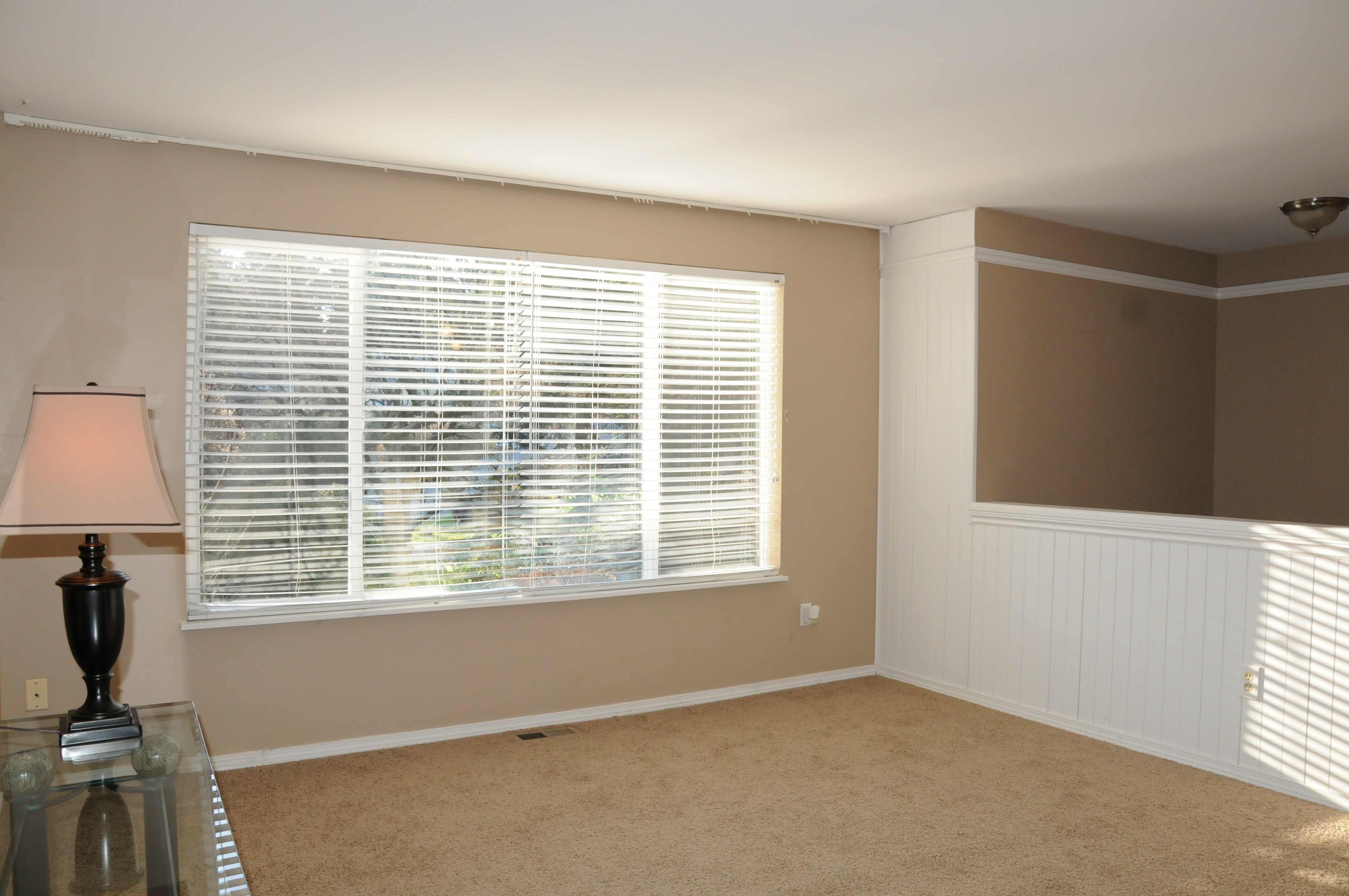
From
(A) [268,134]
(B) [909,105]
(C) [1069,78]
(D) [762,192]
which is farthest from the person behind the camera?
(D) [762,192]

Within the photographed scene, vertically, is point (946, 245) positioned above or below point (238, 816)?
above

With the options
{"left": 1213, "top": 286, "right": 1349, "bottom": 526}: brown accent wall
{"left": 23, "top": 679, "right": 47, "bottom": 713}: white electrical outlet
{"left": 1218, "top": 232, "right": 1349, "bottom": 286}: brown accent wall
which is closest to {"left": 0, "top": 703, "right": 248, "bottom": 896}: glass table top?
{"left": 23, "top": 679, "right": 47, "bottom": 713}: white electrical outlet

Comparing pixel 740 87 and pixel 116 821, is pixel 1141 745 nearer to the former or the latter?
pixel 740 87

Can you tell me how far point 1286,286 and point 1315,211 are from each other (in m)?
→ 1.87

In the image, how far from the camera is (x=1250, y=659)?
3.87 metres

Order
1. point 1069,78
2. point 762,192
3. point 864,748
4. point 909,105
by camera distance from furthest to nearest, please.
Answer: point 762,192
point 864,748
point 909,105
point 1069,78

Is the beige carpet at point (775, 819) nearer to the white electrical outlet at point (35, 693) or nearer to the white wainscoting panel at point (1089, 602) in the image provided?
the white wainscoting panel at point (1089, 602)

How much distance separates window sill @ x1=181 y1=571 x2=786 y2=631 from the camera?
3891 millimetres

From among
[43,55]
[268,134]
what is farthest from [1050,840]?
[43,55]

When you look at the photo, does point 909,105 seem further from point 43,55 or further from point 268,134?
point 43,55

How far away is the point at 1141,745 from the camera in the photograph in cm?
427

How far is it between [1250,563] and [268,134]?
14.4ft

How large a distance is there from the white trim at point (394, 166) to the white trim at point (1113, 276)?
0.49 metres

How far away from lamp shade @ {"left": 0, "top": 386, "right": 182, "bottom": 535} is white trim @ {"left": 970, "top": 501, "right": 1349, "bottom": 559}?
388 cm
